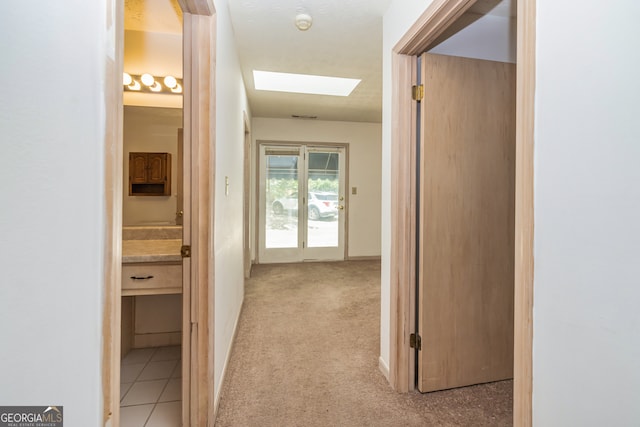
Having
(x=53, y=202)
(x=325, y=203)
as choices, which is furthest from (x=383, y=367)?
(x=325, y=203)

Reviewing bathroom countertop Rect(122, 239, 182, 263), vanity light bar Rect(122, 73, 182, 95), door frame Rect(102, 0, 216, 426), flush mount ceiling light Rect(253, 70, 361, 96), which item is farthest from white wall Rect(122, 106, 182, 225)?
flush mount ceiling light Rect(253, 70, 361, 96)

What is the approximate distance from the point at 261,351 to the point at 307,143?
361 cm

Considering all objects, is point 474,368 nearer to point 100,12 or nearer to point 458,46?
point 458,46

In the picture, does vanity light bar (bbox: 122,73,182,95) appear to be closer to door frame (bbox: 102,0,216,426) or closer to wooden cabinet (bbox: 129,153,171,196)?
wooden cabinet (bbox: 129,153,171,196)

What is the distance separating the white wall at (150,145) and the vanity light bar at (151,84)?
0.16m

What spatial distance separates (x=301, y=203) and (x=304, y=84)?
1.98 metres

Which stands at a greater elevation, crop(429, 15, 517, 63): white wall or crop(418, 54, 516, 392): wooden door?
crop(429, 15, 517, 63): white wall

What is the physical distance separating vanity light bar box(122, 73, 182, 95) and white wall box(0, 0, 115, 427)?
2143 millimetres

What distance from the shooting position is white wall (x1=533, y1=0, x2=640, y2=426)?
62cm

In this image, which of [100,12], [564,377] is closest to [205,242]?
[100,12]

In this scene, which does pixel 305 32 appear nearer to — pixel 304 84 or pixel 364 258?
pixel 304 84

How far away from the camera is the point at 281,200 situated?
490 cm

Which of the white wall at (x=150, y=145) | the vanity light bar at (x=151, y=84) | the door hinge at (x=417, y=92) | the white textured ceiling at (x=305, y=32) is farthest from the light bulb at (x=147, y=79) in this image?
the door hinge at (x=417, y=92)

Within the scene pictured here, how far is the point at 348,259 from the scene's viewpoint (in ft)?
16.8
